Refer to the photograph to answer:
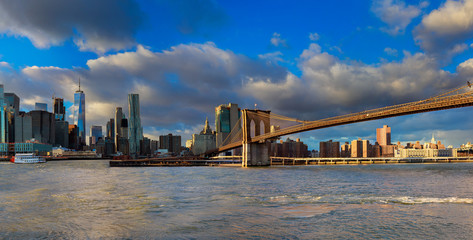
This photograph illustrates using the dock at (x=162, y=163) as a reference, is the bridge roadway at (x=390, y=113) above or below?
above

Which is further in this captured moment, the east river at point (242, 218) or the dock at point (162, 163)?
the dock at point (162, 163)

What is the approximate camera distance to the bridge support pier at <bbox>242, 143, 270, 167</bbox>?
317 feet

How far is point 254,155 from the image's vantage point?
9819 cm

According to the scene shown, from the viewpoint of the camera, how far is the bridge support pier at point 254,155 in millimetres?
96619

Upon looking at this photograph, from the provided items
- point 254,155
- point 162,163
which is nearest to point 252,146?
point 254,155

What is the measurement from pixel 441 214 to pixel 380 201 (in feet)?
17.0

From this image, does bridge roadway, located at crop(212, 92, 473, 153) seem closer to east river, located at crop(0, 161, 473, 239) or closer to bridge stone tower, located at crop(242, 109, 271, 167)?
bridge stone tower, located at crop(242, 109, 271, 167)

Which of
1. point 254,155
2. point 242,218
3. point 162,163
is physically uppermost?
point 242,218

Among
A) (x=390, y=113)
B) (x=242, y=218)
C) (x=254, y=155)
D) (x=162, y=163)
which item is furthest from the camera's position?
(x=162, y=163)

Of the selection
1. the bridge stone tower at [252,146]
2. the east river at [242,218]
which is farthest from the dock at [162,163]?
the east river at [242,218]

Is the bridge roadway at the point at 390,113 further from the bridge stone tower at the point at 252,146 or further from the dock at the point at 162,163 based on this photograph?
the dock at the point at 162,163

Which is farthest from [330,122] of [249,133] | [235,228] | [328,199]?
[235,228]

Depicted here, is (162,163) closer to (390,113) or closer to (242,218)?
(390,113)

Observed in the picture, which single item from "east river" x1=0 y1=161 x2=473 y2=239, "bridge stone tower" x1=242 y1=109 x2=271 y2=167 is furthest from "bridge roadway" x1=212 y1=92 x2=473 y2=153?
"east river" x1=0 y1=161 x2=473 y2=239
